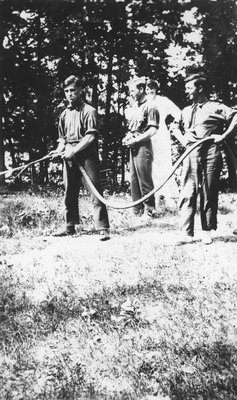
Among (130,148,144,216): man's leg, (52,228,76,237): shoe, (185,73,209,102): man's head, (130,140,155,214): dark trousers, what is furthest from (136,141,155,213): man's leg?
(185,73,209,102): man's head

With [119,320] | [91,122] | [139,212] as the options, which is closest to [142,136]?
[139,212]

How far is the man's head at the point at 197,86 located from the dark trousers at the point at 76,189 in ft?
5.73

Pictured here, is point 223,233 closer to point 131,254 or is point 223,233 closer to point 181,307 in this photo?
point 131,254

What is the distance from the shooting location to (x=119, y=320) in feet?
11.5

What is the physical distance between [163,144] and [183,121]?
14.3ft

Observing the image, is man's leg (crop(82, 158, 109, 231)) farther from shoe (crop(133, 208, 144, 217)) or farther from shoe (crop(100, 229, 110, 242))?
shoe (crop(133, 208, 144, 217))

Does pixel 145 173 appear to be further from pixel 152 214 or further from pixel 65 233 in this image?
pixel 65 233

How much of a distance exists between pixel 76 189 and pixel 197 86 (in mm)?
2383

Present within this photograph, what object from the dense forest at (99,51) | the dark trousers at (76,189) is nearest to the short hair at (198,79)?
the dark trousers at (76,189)

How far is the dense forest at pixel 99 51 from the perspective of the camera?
1673cm

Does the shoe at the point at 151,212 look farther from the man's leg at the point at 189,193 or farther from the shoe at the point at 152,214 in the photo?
the man's leg at the point at 189,193

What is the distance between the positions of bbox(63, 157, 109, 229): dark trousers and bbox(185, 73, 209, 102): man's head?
1748mm

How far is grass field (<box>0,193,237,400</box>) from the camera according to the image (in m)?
2.72

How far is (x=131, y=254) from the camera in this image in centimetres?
536
